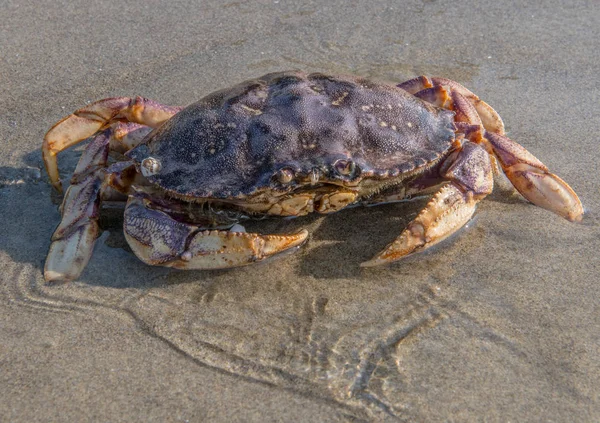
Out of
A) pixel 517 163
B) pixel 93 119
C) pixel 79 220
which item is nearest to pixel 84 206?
pixel 79 220

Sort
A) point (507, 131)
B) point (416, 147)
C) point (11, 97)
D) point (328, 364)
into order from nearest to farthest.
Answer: point (328, 364) → point (416, 147) → point (507, 131) → point (11, 97)

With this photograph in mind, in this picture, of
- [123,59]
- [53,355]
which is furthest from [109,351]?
[123,59]

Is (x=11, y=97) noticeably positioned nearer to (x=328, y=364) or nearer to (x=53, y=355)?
(x=53, y=355)

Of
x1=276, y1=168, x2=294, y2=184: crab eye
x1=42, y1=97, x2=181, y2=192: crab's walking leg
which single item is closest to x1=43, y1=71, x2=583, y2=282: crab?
x1=276, y1=168, x2=294, y2=184: crab eye

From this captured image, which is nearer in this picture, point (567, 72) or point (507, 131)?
point (507, 131)

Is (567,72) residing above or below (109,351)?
above

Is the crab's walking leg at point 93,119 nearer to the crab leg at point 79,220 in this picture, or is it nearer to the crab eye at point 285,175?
the crab leg at point 79,220

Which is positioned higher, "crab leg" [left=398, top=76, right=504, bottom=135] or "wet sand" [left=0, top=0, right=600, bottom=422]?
"crab leg" [left=398, top=76, right=504, bottom=135]

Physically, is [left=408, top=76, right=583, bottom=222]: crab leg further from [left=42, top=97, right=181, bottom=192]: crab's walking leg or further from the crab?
[left=42, top=97, right=181, bottom=192]: crab's walking leg
